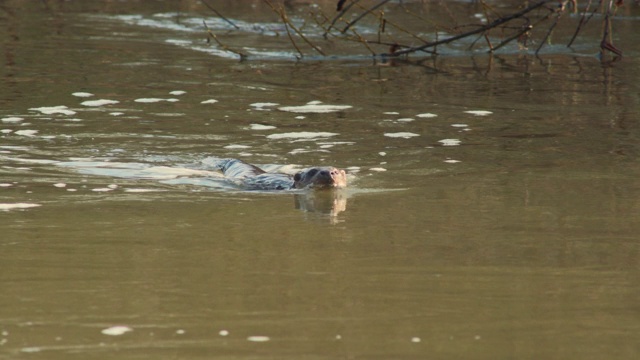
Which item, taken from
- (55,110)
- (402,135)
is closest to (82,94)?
(55,110)

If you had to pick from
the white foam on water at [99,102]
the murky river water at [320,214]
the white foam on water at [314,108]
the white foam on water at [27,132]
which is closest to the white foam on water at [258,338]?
the murky river water at [320,214]

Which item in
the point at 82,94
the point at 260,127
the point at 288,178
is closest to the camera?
the point at 288,178

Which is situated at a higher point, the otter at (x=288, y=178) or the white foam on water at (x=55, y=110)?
the white foam on water at (x=55, y=110)

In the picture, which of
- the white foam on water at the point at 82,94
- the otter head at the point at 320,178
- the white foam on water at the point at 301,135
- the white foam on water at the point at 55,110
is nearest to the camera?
the otter head at the point at 320,178

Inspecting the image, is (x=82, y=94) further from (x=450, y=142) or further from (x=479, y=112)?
(x=450, y=142)

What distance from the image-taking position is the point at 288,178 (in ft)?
28.0

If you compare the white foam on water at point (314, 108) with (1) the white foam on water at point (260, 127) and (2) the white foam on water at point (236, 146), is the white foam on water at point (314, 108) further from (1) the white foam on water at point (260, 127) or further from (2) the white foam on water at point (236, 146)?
(2) the white foam on water at point (236, 146)

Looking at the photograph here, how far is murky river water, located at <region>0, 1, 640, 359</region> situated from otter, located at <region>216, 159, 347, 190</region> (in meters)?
0.12

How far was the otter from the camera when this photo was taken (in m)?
8.11

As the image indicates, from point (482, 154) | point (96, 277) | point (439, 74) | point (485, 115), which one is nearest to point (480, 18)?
point (439, 74)

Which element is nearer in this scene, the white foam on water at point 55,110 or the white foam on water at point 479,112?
the white foam on water at point 55,110

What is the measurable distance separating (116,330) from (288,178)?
13.2 feet

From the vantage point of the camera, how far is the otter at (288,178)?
8.11 meters

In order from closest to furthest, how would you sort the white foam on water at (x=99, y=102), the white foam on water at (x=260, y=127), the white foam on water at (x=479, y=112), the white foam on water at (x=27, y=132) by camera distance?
the white foam on water at (x=27, y=132) → the white foam on water at (x=260, y=127) → the white foam on water at (x=479, y=112) → the white foam on water at (x=99, y=102)
